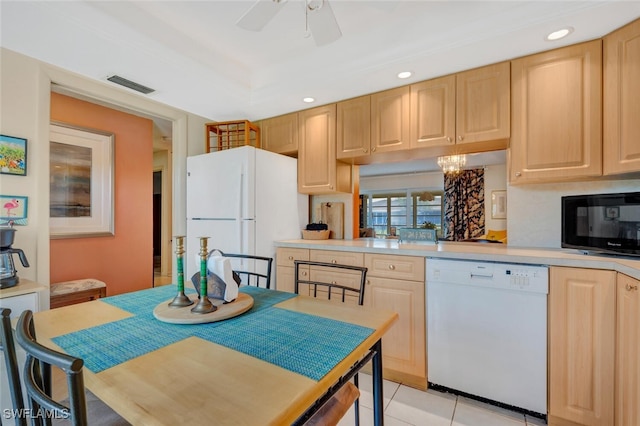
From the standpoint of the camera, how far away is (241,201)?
2.51 m

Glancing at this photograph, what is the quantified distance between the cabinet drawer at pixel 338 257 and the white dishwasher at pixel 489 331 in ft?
1.74

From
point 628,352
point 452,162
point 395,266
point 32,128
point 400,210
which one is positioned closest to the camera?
point 628,352

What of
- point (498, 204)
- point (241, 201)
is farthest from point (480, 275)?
point (498, 204)

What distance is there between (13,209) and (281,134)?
83.9 inches

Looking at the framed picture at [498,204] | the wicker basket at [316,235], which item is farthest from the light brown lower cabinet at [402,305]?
the framed picture at [498,204]

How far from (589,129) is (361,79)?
1508 millimetres

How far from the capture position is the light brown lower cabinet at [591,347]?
54.9 inches

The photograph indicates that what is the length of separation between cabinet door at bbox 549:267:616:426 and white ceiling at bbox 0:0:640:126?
140 centimetres

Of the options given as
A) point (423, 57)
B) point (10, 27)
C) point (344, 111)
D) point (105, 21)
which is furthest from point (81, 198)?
point (423, 57)

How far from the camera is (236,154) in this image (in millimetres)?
2551

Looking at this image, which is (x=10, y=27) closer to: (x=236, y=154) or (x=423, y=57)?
(x=236, y=154)

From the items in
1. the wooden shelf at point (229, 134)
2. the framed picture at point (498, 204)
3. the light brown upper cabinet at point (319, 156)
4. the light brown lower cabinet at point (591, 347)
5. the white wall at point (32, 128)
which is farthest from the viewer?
the framed picture at point (498, 204)

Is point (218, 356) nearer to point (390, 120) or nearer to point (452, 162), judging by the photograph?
point (390, 120)

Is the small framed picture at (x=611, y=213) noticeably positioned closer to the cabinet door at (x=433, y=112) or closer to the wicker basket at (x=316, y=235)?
the cabinet door at (x=433, y=112)
